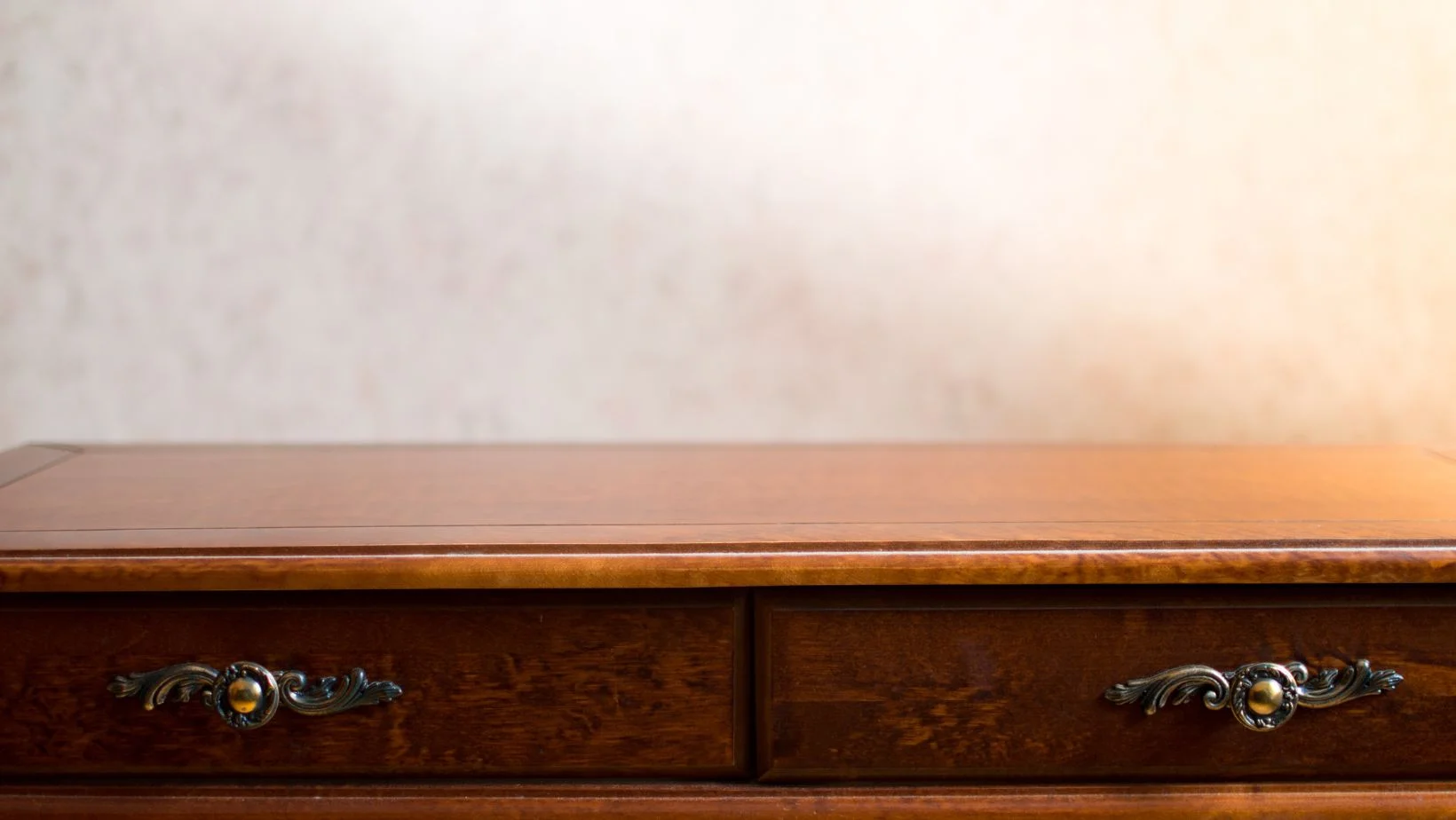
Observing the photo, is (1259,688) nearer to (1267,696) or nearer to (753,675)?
(1267,696)

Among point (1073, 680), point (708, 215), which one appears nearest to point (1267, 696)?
point (1073, 680)

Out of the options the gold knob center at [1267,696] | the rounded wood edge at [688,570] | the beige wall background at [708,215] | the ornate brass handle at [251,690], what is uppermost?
the beige wall background at [708,215]

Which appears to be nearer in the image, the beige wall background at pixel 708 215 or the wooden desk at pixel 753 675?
the wooden desk at pixel 753 675

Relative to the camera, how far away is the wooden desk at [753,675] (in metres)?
0.78

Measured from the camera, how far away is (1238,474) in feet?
3.45

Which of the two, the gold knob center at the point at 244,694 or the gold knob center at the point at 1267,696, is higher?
the gold knob center at the point at 244,694

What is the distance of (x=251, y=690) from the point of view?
777 millimetres

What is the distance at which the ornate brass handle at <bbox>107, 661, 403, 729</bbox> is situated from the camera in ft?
2.56

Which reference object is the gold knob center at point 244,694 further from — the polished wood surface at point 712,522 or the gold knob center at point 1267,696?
the gold knob center at point 1267,696

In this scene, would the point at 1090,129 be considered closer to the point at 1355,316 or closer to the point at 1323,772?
the point at 1355,316

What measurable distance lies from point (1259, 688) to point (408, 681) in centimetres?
57

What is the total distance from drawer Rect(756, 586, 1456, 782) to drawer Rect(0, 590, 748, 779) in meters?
0.06

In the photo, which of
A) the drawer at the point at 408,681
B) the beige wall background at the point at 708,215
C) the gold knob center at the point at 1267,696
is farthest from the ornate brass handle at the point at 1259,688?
the beige wall background at the point at 708,215

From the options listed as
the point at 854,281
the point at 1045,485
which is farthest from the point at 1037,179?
the point at 1045,485
